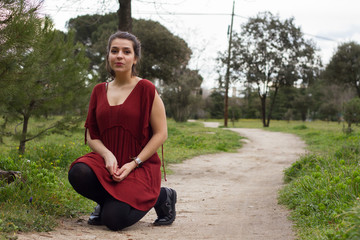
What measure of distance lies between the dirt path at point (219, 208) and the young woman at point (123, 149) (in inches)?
8.2

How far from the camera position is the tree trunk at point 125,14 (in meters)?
9.84

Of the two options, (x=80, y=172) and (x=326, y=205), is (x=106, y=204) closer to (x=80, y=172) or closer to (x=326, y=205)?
(x=80, y=172)

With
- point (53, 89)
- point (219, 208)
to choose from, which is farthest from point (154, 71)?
point (219, 208)

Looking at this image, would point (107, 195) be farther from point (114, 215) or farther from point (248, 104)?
point (248, 104)

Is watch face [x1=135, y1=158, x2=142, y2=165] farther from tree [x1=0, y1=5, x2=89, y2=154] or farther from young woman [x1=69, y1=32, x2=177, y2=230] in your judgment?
tree [x1=0, y1=5, x2=89, y2=154]

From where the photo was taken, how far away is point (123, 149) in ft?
12.0

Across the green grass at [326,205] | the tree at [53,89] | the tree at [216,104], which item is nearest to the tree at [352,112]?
the green grass at [326,205]

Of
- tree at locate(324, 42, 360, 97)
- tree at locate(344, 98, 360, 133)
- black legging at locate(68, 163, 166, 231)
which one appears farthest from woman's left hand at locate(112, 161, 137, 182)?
tree at locate(324, 42, 360, 97)

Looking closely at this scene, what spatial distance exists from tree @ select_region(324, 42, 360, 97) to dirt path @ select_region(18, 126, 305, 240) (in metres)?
17.4

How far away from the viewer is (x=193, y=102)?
1045 inches

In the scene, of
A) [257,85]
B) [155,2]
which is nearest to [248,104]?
[257,85]

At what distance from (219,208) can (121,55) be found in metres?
2.19

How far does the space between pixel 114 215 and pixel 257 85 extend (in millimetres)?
24722

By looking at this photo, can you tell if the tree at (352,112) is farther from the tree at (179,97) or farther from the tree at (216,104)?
the tree at (216,104)
